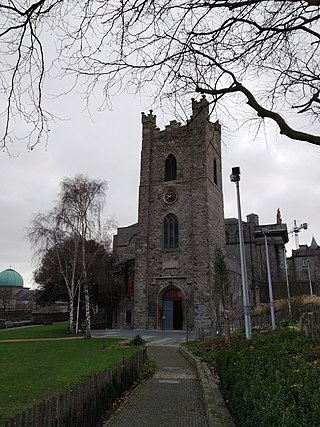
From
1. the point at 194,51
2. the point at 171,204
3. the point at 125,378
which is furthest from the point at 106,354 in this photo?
the point at 171,204

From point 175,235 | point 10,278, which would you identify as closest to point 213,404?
point 175,235

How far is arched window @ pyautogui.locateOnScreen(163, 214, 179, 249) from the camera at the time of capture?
35.8 meters

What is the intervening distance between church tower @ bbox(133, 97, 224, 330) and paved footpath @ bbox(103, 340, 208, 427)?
20.1 m

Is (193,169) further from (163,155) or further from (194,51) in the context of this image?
(194,51)

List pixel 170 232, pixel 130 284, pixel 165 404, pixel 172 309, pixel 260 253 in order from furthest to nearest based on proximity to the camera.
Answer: pixel 260 253 < pixel 130 284 < pixel 170 232 < pixel 172 309 < pixel 165 404

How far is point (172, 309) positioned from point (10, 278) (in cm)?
5975

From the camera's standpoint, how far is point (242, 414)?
5.11 meters

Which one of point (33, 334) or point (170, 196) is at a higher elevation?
point (170, 196)

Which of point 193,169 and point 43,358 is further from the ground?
point 193,169

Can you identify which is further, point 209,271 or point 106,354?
point 209,271

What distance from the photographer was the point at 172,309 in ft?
111

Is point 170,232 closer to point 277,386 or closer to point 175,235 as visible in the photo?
point 175,235

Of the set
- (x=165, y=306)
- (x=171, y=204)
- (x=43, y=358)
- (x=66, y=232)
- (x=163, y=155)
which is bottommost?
(x=43, y=358)

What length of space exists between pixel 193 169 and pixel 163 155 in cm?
423
